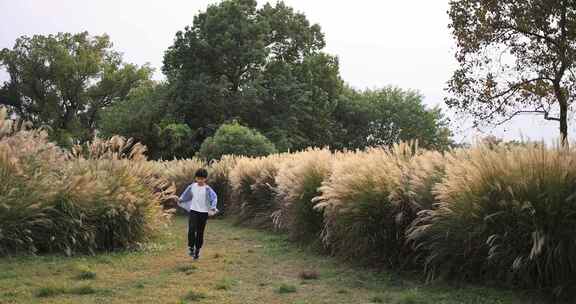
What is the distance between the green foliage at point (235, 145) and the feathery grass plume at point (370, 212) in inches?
559

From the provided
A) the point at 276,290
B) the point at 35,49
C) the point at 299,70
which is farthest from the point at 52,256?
the point at 35,49

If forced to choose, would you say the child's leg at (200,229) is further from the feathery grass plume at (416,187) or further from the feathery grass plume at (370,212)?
the feathery grass plume at (416,187)

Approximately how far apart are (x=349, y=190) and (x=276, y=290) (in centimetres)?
182

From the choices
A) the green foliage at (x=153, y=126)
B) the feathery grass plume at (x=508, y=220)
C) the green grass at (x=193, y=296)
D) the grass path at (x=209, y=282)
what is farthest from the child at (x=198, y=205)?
the green foliage at (x=153, y=126)

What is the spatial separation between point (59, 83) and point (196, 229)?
47146 mm

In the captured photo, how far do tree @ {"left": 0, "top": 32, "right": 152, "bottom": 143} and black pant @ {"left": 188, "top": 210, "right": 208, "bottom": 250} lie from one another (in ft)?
144

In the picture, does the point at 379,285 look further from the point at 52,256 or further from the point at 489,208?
the point at 52,256

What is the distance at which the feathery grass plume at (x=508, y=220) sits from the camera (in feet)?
17.7

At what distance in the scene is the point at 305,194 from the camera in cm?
973

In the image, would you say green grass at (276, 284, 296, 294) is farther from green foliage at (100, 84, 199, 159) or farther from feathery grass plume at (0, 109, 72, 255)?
green foliage at (100, 84, 199, 159)

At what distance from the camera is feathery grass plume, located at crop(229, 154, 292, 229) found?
13.2 meters

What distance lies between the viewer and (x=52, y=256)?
26.5ft

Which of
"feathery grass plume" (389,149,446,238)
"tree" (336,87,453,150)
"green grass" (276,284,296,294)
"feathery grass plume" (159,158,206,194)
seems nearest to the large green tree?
"tree" (336,87,453,150)

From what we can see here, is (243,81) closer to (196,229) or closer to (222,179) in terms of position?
(222,179)
